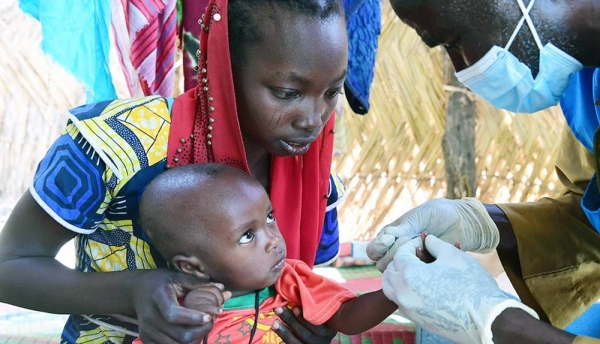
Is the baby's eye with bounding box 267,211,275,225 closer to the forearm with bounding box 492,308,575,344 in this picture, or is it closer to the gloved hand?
the gloved hand

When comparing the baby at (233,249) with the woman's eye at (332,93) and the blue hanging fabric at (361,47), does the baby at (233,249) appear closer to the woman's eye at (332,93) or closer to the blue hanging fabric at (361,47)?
the woman's eye at (332,93)

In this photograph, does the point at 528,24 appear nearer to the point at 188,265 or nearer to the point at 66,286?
the point at 188,265

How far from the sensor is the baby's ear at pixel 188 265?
1700 mm

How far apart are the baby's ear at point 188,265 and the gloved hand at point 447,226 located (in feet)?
1.79

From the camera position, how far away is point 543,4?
75.5 inches

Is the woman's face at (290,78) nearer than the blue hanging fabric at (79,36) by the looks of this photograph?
Yes

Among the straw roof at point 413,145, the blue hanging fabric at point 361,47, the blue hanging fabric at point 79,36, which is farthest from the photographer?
the straw roof at point 413,145

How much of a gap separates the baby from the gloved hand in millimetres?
254

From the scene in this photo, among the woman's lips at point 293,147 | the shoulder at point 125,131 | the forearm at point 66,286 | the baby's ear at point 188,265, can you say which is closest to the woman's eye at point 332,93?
the woman's lips at point 293,147

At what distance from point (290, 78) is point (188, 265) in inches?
20.7

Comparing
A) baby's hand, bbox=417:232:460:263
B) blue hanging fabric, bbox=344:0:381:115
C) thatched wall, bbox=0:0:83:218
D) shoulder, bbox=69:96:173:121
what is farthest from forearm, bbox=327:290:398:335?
thatched wall, bbox=0:0:83:218

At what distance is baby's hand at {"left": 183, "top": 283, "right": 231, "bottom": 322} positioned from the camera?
1596mm

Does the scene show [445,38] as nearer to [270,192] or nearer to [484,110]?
[270,192]

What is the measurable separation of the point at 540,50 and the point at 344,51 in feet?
2.09
